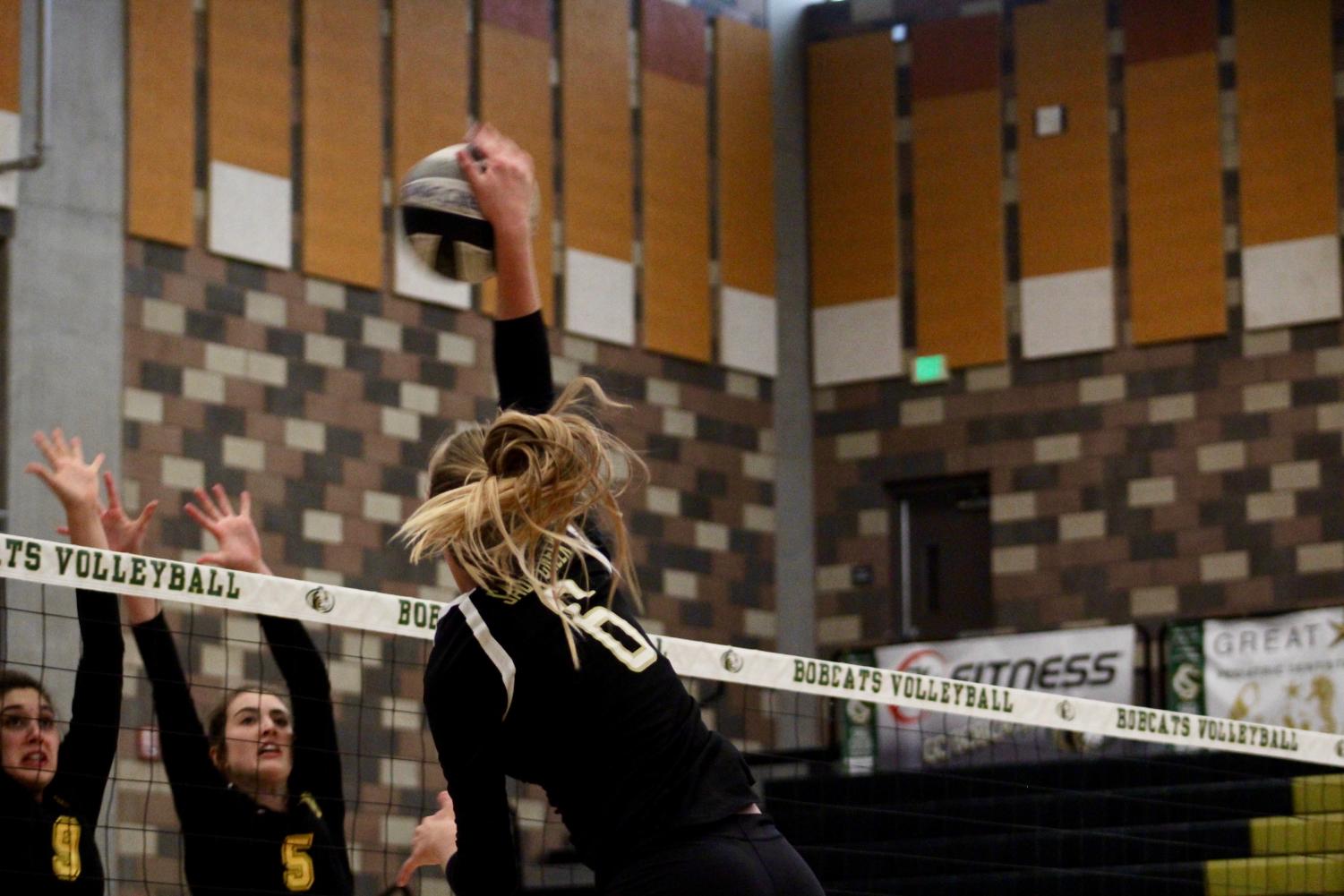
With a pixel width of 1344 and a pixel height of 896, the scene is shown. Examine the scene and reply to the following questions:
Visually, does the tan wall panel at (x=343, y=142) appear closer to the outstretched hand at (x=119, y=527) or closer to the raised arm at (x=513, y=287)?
the outstretched hand at (x=119, y=527)

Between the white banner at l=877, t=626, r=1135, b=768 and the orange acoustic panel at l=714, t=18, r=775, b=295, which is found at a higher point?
the orange acoustic panel at l=714, t=18, r=775, b=295

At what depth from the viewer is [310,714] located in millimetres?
6188

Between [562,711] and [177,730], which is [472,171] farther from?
[177,730]

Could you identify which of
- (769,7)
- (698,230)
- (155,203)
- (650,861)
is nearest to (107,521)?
(650,861)

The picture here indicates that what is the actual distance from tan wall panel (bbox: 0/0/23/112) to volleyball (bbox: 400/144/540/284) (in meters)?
10.0

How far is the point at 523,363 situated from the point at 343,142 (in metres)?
11.9

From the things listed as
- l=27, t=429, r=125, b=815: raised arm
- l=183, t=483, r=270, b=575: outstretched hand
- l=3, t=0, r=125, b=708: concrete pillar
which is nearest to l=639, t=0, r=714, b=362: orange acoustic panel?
l=3, t=0, r=125, b=708: concrete pillar

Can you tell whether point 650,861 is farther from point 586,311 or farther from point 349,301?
point 586,311

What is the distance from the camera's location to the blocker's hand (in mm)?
3875

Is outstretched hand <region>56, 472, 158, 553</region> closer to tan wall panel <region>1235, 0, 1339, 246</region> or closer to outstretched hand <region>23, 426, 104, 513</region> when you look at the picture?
outstretched hand <region>23, 426, 104, 513</region>

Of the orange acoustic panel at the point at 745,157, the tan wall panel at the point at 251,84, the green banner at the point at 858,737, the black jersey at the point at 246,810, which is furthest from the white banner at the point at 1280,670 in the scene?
the black jersey at the point at 246,810

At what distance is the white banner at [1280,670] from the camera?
45.2 ft

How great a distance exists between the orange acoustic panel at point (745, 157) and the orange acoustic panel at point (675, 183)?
0.63 feet

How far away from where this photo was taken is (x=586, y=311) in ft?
54.8
